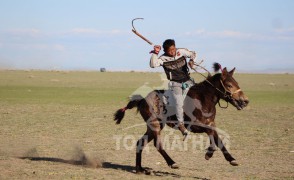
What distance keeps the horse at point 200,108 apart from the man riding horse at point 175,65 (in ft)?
0.57

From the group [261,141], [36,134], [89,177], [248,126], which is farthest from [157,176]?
[248,126]

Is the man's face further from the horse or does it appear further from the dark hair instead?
the horse

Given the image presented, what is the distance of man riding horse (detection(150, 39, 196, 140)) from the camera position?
Result: 35.0 feet

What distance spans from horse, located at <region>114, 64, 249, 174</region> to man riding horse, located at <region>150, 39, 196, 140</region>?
0.18 meters

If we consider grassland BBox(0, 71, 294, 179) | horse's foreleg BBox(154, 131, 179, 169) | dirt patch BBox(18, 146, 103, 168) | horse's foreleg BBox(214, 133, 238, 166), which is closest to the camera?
horse's foreleg BBox(214, 133, 238, 166)

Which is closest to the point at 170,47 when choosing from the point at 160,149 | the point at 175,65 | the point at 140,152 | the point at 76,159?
the point at 175,65

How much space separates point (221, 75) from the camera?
415 inches

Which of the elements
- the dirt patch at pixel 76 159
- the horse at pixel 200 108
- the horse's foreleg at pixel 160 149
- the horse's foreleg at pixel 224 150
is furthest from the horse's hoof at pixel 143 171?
the horse's foreleg at pixel 224 150

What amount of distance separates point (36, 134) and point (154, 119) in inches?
272

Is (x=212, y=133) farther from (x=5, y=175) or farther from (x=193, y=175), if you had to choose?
(x=5, y=175)

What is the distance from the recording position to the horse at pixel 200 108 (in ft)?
34.1

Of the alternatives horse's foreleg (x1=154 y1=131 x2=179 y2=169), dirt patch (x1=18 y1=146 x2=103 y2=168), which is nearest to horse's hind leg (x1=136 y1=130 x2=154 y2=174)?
horse's foreleg (x1=154 y1=131 x2=179 y2=169)

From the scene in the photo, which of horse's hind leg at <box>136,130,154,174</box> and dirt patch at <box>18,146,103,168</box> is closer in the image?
horse's hind leg at <box>136,130,154,174</box>

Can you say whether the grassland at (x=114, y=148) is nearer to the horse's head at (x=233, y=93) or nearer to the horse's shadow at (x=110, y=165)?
the horse's shadow at (x=110, y=165)
